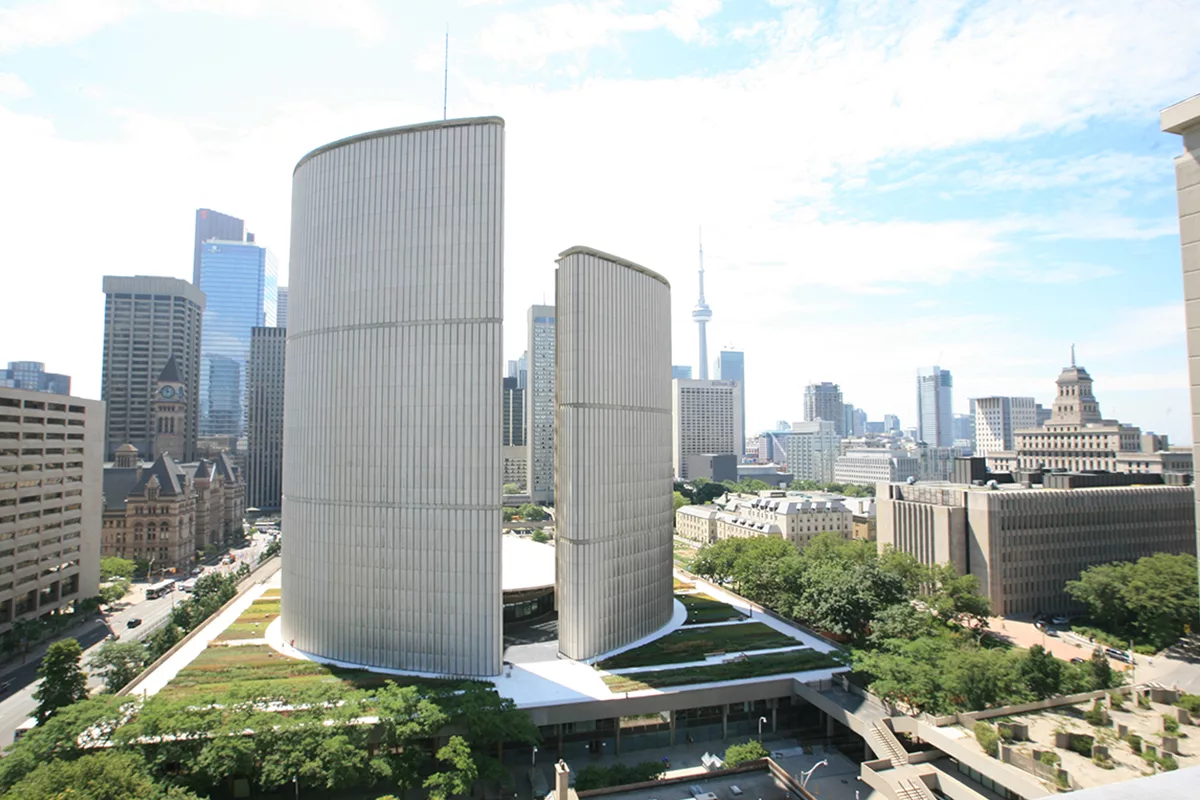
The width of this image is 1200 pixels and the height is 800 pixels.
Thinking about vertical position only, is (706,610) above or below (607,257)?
below

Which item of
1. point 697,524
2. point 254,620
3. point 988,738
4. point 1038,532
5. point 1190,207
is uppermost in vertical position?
point 1190,207

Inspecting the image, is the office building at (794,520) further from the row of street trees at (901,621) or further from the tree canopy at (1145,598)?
the tree canopy at (1145,598)

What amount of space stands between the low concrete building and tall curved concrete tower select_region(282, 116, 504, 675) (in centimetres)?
8731

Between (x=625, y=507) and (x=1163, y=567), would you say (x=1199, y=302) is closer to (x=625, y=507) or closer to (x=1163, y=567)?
(x=625, y=507)

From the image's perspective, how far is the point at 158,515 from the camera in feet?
347

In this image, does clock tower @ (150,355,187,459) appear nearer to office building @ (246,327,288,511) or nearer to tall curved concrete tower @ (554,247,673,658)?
office building @ (246,327,288,511)

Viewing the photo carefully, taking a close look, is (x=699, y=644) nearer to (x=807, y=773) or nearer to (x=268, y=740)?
(x=807, y=773)

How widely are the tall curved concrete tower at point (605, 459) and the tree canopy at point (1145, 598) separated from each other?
48884 mm

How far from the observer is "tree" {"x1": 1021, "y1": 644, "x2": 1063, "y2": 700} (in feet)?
145

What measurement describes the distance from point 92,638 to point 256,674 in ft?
120

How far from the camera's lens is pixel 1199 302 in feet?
64.1

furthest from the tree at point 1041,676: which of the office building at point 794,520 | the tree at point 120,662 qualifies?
the office building at point 794,520

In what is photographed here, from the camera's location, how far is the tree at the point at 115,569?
300 feet

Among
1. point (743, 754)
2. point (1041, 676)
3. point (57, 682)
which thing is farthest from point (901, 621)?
point (57, 682)
